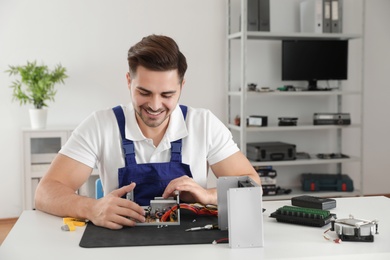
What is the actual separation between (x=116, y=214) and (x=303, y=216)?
0.57 meters

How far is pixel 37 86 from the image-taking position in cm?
405

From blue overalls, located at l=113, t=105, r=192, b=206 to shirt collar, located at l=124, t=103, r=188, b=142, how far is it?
0.09ft

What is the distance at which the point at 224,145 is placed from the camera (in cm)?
213

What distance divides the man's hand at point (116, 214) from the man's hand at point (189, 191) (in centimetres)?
14

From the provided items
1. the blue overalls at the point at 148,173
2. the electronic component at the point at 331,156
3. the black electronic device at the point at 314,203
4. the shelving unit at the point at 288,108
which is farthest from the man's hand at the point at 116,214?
the electronic component at the point at 331,156

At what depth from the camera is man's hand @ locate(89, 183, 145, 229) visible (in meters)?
1.58

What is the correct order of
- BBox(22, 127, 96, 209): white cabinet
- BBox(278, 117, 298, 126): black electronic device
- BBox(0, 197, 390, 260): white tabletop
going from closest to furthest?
BBox(0, 197, 390, 260): white tabletop → BBox(22, 127, 96, 209): white cabinet → BBox(278, 117, 298, 126): black electronic device

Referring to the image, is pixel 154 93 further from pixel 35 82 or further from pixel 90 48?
pixel 90 48

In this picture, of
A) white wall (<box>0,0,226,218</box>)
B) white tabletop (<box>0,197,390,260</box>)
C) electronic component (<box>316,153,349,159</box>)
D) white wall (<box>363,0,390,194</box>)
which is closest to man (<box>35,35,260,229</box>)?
white tabletop (<box>0,197,390,260</box>)

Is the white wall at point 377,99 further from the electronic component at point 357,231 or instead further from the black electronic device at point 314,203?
the electronic component at point 357,231

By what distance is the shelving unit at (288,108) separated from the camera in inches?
173

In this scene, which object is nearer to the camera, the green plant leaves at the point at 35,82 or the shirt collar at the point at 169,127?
the shirt collar at the point at 169,127

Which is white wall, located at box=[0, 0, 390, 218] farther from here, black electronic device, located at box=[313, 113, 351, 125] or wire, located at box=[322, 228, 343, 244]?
wire, located at box=[322, 228, 343, 244]

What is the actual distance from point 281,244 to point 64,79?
10.8ft
